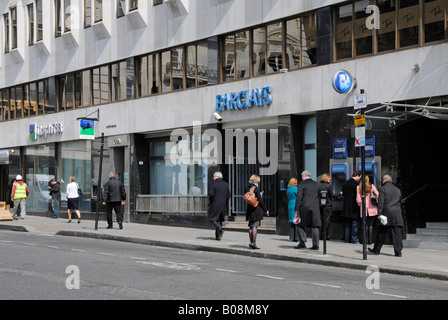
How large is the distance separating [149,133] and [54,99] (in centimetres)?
750

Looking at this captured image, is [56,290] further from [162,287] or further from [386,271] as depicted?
[386,271]

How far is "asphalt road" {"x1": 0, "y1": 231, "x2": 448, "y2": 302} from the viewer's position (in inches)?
Result: 401

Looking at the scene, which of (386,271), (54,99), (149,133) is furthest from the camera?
(54,99)

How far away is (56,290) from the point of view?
404 inches

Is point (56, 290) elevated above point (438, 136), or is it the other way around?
point (438, 136)

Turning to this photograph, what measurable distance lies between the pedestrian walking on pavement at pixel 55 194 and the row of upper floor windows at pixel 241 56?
11.9 feet

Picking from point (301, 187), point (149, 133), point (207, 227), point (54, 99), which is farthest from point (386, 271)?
point (54, 99)

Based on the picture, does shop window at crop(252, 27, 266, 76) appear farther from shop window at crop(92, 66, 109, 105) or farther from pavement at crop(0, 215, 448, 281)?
shop window at crop(92, 66, 109, 105)

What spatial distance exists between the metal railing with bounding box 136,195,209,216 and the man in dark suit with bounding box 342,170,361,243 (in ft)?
24.0

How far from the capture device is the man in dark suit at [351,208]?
1920 centimetres

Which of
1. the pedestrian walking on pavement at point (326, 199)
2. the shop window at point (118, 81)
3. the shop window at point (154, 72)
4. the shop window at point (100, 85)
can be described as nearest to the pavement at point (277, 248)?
the pedestrian walking on pavement at point (326, 199)

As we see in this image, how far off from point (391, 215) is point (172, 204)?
41.1 ft

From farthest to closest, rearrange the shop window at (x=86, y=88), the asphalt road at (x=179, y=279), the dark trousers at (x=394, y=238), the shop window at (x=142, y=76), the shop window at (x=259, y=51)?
the shop window at (x=86, y=88)
the shop window at (x=142, y=76)
the shop window at (x=259, y=51)
the dark trousers at (x=394, y=238)
the asphalt road at (x=179, y=279)

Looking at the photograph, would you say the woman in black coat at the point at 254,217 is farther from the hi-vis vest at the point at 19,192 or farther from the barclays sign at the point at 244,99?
the hi-vis vest at the point at 19,192
